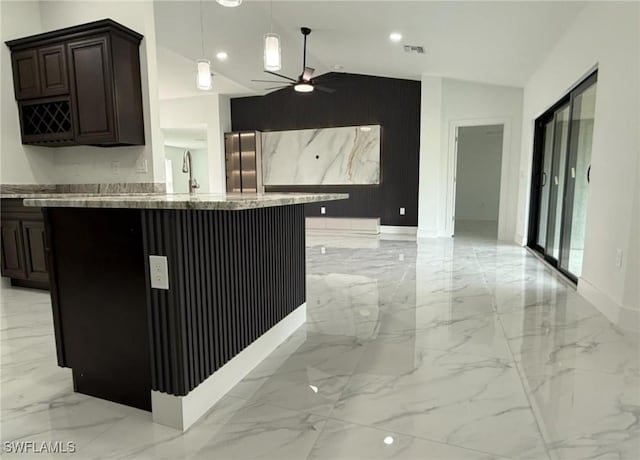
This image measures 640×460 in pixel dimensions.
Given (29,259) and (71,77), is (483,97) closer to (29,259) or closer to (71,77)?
(71,77)

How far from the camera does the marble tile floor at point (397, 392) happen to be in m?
1.31

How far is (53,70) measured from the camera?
341 centimetres

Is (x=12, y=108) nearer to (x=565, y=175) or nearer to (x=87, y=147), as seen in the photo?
(x=87, y=147)

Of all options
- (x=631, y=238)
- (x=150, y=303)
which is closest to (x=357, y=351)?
(x=150, y=303)

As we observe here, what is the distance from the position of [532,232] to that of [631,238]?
10.5ft

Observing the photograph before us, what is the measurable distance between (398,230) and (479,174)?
4.27m

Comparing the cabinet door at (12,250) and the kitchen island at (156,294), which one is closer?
the kitchen island at (156,294)

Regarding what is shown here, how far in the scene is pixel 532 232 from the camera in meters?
5.34

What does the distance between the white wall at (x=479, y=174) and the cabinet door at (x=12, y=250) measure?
9.28 metres

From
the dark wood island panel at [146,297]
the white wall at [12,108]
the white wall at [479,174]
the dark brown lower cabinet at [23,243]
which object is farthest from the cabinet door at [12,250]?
the white wall at [479,174]

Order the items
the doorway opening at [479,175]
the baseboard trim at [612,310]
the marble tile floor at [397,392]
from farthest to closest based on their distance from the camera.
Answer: the doorway opening at [479,175] → the baseboard trim at [612,310] → the marble tile floor at [397,392]

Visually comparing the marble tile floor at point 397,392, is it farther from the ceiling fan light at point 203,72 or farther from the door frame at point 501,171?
the door frame at point 501,171

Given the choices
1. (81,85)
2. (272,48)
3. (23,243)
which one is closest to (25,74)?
(81,85)

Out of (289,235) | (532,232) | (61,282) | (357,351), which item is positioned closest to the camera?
(61,282)
